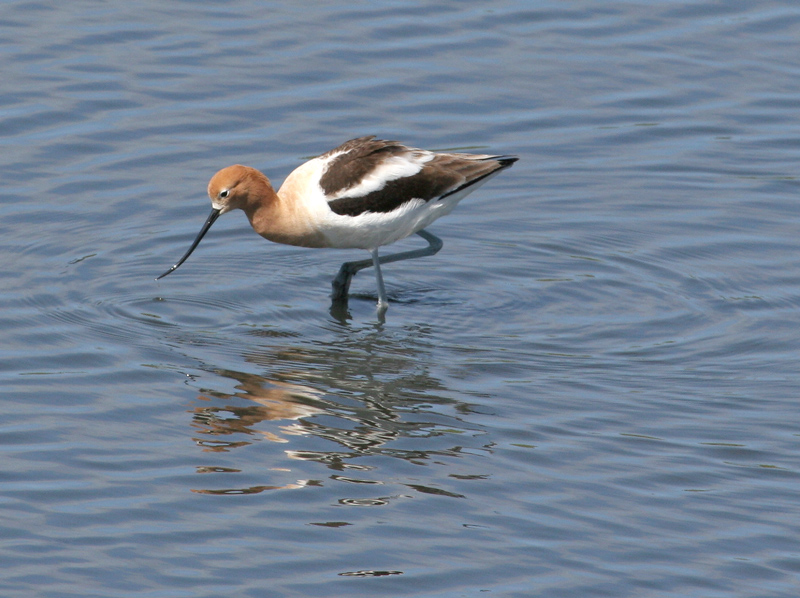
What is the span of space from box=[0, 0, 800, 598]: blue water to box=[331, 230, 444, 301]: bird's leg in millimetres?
119

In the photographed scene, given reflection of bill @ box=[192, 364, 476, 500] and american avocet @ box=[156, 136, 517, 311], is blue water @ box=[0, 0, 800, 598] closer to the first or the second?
reflection of bill @ box=[192, 364, 476, 500]

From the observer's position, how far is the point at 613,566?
6148mm

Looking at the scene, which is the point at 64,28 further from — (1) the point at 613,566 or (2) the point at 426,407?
(1) the point at 613,566

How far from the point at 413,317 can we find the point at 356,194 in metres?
0.96

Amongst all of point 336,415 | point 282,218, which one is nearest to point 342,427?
point 336,415

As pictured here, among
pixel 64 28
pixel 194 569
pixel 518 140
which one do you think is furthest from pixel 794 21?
pixel 194 569

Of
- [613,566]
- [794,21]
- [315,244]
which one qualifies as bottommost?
[613,566]

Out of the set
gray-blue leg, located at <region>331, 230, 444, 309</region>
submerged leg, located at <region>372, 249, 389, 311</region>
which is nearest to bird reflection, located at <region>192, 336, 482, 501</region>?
submerged leg, located at <region>372, 249, 389, 311</region>

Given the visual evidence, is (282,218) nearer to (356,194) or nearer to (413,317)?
(356,194)

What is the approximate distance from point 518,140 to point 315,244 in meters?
3.21

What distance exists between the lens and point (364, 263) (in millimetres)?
9797

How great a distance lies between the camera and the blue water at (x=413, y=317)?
636 centimetres

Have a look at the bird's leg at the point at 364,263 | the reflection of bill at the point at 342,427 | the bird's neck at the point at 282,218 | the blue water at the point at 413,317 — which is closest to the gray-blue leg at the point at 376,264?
the bird's leg at the point at 364,263

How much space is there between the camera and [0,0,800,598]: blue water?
6.36m
